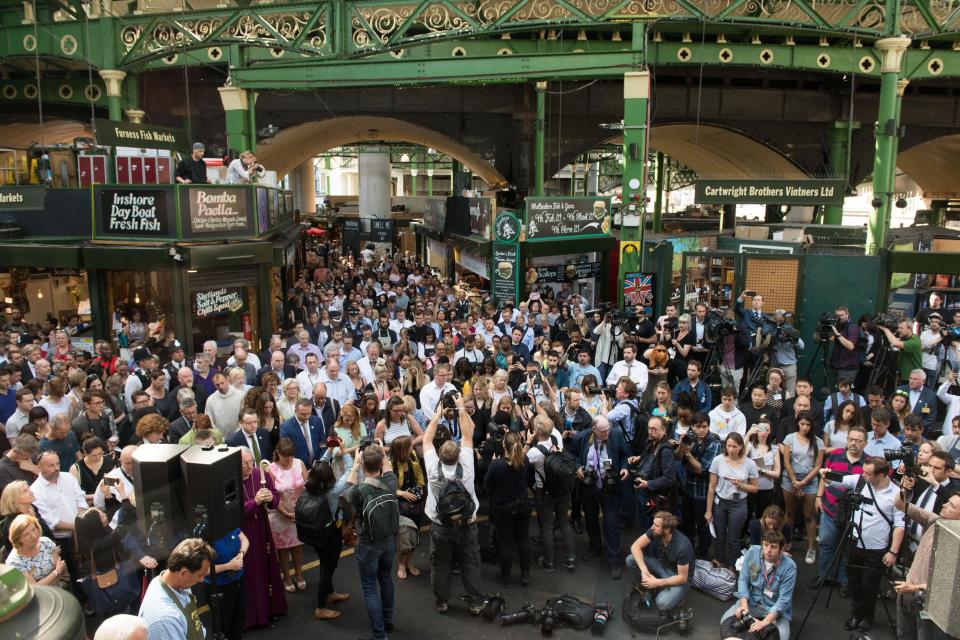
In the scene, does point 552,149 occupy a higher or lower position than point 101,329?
higher

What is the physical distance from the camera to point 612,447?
23.8 feet

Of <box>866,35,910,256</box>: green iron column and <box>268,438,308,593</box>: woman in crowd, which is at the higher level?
<box>866,35,910,256</box>: green iron column

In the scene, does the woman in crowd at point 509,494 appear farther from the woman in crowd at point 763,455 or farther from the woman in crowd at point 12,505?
the woman in crowd at point 12,505

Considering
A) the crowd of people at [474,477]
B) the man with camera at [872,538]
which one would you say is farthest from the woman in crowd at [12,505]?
the man with camera at [872,538]

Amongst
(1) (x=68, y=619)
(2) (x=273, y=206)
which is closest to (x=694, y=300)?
(2) (x=273, y=206)

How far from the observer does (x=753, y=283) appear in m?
12.4

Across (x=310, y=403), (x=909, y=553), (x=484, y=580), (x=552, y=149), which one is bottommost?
(x=484, y=580)

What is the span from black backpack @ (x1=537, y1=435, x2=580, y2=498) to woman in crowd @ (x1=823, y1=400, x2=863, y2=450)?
2750mm

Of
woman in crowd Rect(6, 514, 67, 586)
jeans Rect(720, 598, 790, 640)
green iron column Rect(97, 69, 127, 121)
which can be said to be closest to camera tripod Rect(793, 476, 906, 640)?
jeans Rect(720, 598, 790, 640)

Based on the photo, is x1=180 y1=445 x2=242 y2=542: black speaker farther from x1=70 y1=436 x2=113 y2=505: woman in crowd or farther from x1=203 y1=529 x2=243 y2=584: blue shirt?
x1=70 y1=436 x2=113 y2=505: woman in crowd

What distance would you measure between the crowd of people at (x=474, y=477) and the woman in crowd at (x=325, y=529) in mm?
19

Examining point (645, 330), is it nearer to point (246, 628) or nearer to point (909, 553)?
point (909, 553)

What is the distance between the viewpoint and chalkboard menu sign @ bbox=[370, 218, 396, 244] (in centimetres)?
3077

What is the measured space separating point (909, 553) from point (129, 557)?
604cm
